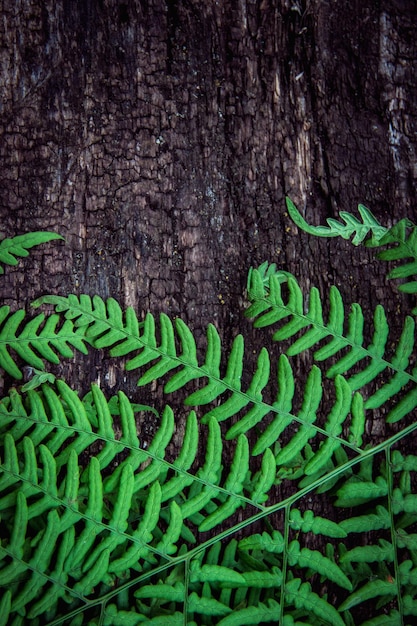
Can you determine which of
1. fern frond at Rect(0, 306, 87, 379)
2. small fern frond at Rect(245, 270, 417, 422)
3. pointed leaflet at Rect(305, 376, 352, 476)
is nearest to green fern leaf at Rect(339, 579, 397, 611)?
pointed leaflet at Rect(305, 376, 352, 476)

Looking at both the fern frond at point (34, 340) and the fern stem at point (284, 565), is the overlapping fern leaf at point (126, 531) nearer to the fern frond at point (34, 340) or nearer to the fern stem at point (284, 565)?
the fern stem at point (284, 565)

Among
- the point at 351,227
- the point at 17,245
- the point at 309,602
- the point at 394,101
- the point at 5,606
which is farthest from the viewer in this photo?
the point at 394,101

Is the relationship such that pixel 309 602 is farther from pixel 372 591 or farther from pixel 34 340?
pixel 34 340

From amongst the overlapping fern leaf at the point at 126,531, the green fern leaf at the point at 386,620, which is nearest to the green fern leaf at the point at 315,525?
the overlapping fern leaf at the point at 126,531

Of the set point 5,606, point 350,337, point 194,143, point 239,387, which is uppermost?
point 194,143

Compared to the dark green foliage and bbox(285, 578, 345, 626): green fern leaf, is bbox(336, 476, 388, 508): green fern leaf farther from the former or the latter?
bbox(285, 578, 345, 626): green fern leaf

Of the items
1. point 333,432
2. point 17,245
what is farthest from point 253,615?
point 17,245
